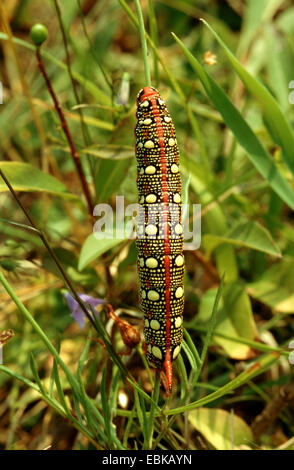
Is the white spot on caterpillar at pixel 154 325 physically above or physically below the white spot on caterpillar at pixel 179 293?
below

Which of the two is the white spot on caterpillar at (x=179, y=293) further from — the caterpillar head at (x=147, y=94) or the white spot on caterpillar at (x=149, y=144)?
the caterpillar head at (x=147, y=94)

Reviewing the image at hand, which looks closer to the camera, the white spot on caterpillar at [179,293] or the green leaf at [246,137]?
the white spot on caterpillar at [179,293]

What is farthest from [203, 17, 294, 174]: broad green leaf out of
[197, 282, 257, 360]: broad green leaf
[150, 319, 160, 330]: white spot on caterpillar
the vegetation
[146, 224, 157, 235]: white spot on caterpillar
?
[150, 319, 160, 330]: white spot on caterpillar

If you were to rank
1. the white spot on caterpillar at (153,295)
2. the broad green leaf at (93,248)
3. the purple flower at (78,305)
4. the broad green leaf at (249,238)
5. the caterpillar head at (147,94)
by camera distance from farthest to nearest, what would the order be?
the broad green leaf at (249,238)
the purple flower at (78,305)
the broad green leaf at (93,248)
the caterpillar head at (147,94)
the white spot on caterpillar at (153,295)

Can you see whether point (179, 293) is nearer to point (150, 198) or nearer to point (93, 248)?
point (150, 198)

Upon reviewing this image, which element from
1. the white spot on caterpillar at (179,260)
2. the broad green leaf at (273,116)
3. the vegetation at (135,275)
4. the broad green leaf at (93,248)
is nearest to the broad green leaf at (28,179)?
the vegetation at (135,275)

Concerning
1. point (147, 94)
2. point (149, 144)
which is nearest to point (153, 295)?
point (149, 144)

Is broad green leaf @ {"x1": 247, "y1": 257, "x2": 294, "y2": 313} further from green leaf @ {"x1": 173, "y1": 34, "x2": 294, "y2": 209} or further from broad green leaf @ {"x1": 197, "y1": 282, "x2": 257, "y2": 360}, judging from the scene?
green leaf @ {"x1": 173, "y1": 34, "x2": 294, "y2": 209}
